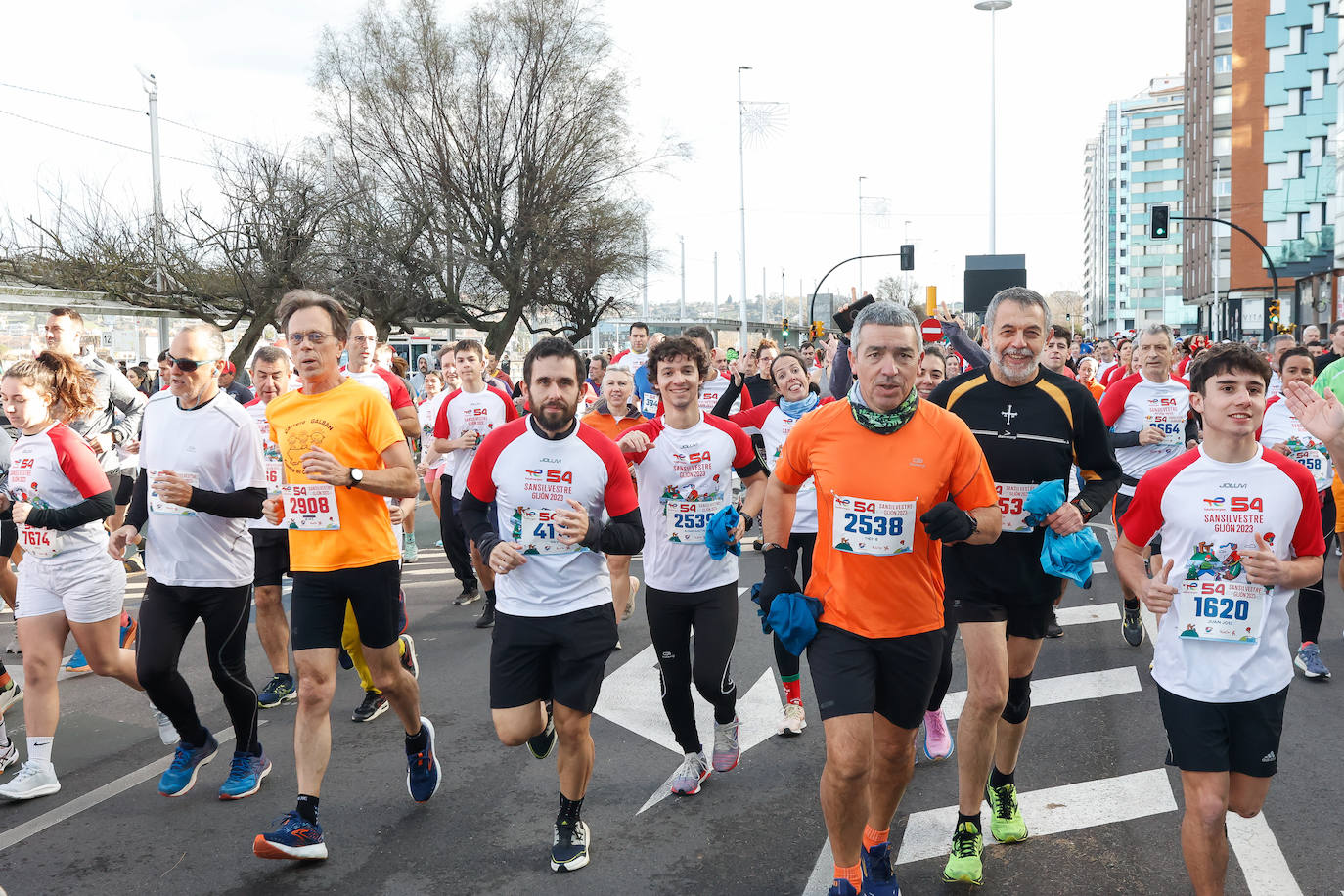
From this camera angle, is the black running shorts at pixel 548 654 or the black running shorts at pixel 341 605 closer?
the black running shorts at pixel 548 654

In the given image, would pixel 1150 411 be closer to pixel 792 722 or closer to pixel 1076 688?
pixel 1076 688

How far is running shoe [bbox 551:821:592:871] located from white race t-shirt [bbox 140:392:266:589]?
6.51ft

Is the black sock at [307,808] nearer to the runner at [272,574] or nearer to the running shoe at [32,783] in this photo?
the running shoe at [32,783]

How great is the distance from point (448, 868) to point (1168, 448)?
20.0 feet

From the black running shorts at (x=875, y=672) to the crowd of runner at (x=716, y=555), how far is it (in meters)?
0.01

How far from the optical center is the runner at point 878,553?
367 centimetres

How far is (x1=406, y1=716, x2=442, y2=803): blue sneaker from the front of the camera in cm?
490

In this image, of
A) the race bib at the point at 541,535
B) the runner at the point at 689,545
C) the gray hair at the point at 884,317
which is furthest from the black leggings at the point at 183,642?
the gray hair at the point at 884,317

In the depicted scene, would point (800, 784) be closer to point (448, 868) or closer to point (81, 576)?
point (448, 868)

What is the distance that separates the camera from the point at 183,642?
4922mm

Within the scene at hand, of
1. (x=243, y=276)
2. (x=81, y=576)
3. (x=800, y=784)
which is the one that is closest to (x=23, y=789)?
(x=81, y=576)

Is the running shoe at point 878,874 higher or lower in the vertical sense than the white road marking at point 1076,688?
higher

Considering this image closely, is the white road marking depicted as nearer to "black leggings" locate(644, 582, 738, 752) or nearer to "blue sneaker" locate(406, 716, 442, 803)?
"black leggings" locate(644, 582, 738, 752)

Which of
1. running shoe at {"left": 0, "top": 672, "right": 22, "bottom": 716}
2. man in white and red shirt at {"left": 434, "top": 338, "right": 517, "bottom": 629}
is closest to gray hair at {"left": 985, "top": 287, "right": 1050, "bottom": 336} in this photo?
man in white and red shirt at {"left": 434, "top": 338, "right": 517, "bottom": 629}
